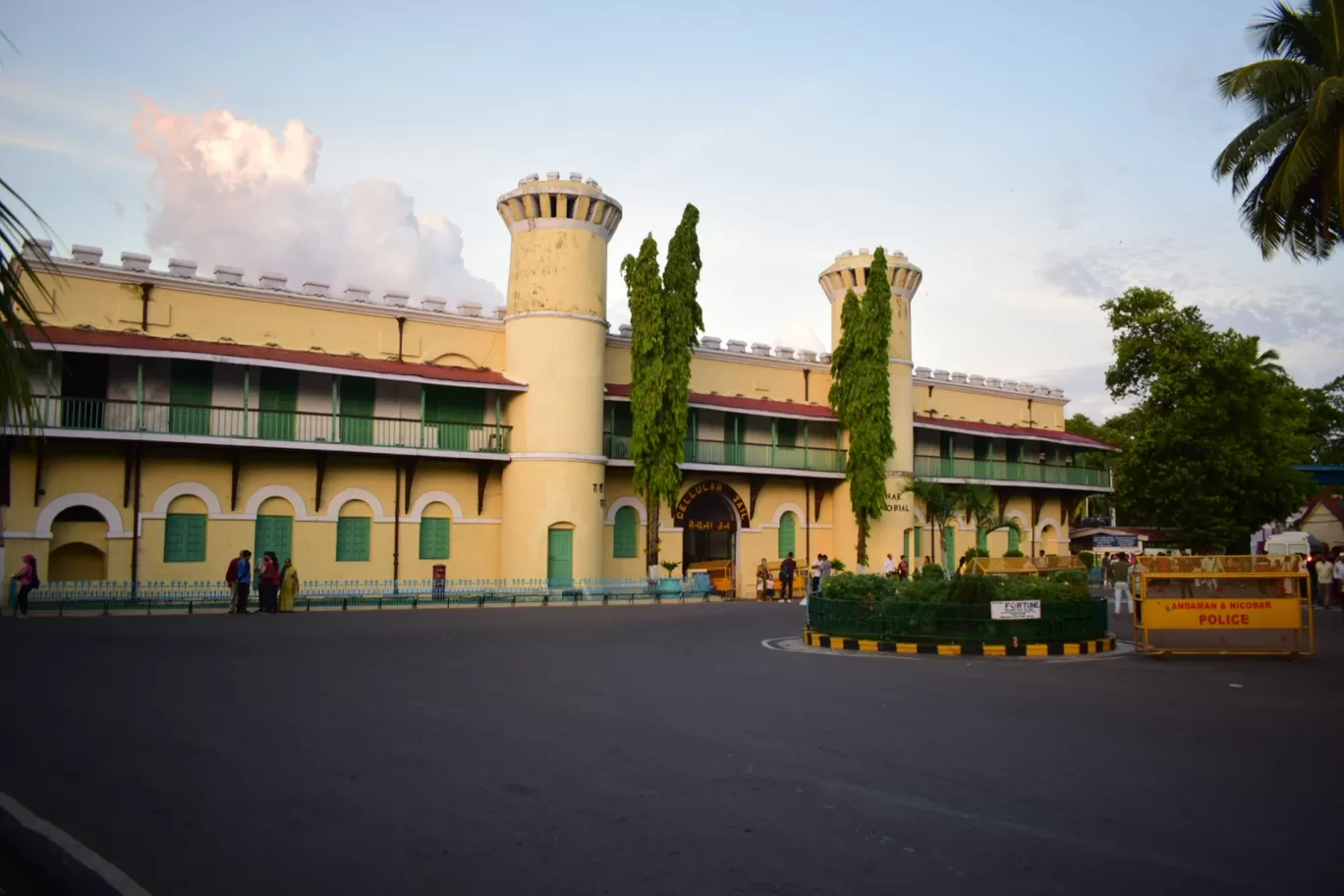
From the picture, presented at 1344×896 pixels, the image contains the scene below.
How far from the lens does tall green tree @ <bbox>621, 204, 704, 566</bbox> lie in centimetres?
3222

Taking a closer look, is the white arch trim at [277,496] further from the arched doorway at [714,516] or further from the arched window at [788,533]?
the arched window at [788,533]

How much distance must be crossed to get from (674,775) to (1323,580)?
1194 inches

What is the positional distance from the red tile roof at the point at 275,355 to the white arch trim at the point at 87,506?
11.7 feet

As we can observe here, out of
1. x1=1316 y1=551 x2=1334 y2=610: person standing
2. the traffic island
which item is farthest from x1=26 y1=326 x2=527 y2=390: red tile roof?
x1=1316 y1=551 x2=1334 y2=610: person standing

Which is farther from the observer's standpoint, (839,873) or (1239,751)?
(1239,751)

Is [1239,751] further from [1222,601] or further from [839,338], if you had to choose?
[839,338]

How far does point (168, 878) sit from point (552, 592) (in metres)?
24.7

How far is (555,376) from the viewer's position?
1220 inches

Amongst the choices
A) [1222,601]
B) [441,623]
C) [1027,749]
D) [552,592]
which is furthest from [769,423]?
[1027,749]

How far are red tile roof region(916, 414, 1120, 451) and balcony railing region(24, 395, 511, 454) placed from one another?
18.3 meters

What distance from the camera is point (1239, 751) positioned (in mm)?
8523

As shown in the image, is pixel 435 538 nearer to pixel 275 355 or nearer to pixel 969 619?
pixel 275 355

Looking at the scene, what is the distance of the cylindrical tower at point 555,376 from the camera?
1209 inches

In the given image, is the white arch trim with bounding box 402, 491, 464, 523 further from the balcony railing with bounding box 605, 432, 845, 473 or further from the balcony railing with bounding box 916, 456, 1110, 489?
the balcony railing with bounding box 916, 456, 1110, 489
